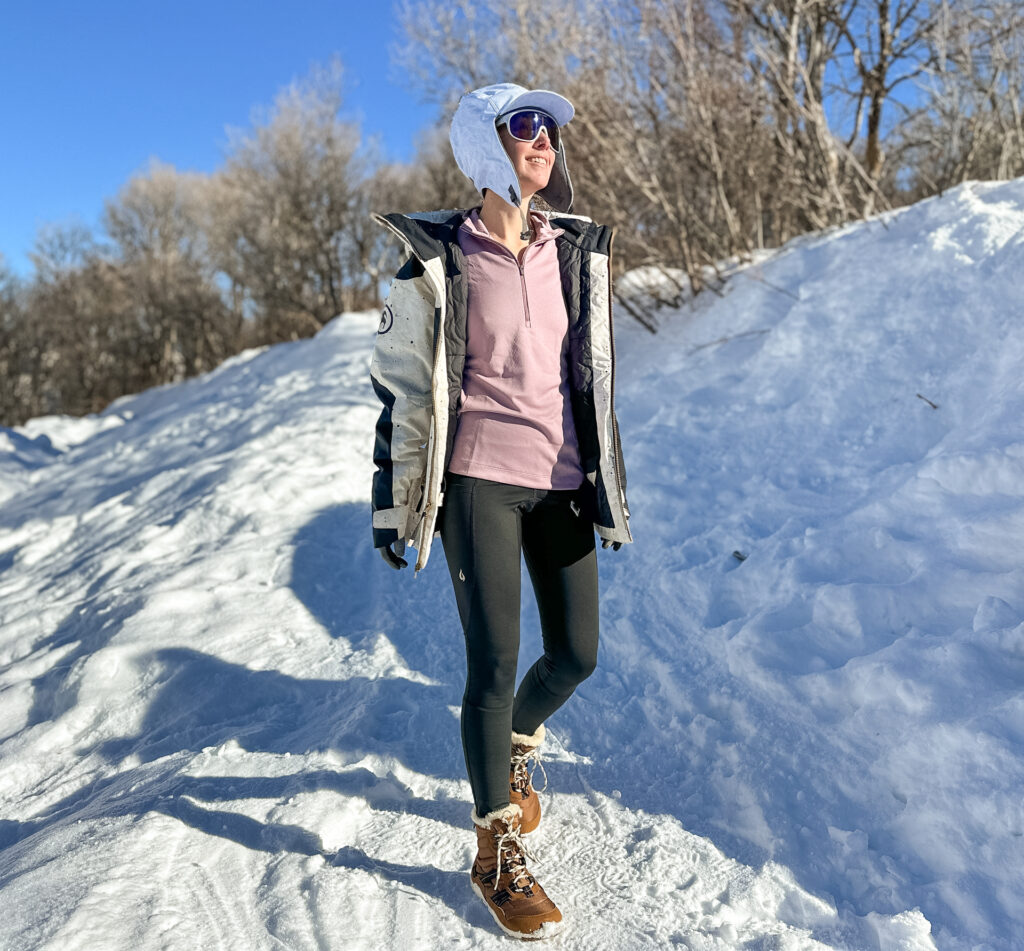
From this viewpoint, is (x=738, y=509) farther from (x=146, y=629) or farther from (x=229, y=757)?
(x=146, y=629)

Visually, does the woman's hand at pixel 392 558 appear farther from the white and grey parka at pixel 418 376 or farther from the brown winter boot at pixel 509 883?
the brown winter boot at pixel 509 883

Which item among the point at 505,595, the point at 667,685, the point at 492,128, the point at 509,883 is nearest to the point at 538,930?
the point at 509,883

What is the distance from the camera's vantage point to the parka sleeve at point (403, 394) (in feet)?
6.79

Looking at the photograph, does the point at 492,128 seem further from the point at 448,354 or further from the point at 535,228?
the point at 448,354

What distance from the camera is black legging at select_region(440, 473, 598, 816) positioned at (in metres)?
2.06

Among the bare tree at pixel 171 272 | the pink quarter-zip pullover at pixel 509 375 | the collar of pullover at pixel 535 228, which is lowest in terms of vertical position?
the pink quarter-zip pullover at pixel 509 375

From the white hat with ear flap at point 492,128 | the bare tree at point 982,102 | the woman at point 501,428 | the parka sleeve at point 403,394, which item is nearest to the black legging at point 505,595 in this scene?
the woman at point 501,428

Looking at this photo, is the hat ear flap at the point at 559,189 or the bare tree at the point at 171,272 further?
the bare tree at the point at 171,272

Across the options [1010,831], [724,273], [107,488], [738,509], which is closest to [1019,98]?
[724,273]

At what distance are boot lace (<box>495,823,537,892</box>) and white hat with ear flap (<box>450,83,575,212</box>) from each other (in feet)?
5.34

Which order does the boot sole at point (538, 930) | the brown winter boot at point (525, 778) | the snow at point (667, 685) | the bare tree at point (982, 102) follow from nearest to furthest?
1. the boot sole at point (538, 930)
2. the snow at point (667, 685)
3. the brown winter boot at point (525, 778)
4. the bare tree at point (982, 102)

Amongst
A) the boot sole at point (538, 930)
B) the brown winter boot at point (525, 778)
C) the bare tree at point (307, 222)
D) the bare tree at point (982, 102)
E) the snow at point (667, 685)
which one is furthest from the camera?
the bare tree at point (307, 222)

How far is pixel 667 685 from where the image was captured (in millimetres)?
3143

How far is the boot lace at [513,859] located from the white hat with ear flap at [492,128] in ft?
5.34
